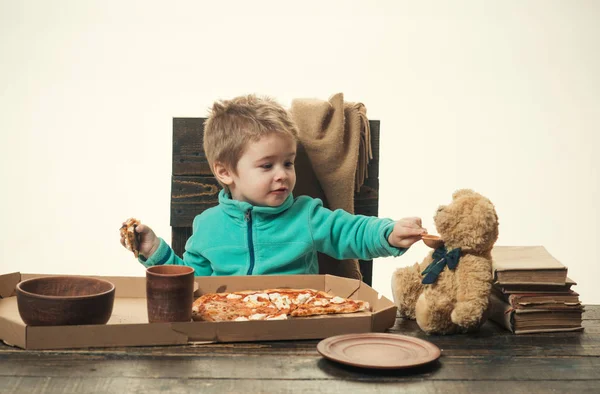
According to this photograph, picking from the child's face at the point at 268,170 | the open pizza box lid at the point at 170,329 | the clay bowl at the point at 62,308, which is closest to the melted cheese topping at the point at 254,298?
the open pizza box lid at the point at 170,329

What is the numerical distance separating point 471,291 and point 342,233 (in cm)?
56

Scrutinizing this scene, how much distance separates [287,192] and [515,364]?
2.76 feet

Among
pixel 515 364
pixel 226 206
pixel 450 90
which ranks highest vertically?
pixel 450 90

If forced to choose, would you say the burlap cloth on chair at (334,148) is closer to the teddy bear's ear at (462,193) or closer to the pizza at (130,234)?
the pizza at (130,234)

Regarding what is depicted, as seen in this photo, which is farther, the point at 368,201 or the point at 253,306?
the point at 368,201

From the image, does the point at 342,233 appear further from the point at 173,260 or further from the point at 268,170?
the point at 173,260

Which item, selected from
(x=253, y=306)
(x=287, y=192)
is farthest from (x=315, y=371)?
(x=287, y=192)

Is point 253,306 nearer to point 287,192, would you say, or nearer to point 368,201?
point 287,192

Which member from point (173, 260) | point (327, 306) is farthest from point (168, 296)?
point (173, 260)

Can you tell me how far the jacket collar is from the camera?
76.8 inches

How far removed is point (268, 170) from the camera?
1.93 m

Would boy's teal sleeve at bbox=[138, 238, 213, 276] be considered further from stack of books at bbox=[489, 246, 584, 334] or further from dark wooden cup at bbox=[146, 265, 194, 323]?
stack of books at bbox=[489, 246, 584, 334]

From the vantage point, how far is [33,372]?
47.3 inches

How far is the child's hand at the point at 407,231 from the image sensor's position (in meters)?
1.71
